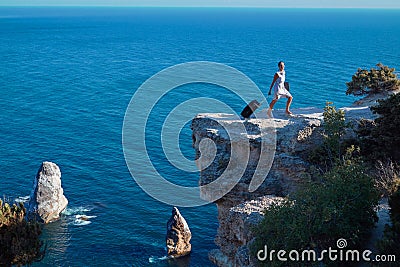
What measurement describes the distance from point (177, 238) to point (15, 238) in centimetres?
1657

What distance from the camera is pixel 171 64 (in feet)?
360

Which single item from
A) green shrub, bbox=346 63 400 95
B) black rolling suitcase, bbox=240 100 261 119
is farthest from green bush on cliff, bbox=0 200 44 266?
green shrub, bbox=346 63 400 95

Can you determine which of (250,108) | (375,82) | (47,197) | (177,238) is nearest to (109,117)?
(47,197)

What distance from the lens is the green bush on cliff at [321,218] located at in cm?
1642

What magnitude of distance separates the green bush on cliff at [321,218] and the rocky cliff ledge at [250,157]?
5144 millimetres

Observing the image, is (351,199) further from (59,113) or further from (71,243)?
(59,113)

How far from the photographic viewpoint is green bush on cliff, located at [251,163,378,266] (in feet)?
53.9

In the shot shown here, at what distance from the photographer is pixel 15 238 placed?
84.5 feet

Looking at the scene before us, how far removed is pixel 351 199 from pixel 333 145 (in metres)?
6.05

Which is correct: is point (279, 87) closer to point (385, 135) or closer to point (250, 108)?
point (250, 108)

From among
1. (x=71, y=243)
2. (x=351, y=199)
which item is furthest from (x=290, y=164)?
(x=71, y=243)

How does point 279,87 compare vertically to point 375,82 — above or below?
below

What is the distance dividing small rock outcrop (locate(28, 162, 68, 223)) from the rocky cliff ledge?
24931 mm

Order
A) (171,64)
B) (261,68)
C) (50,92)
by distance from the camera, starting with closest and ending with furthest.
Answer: (50,92) < (261,68) < (171,64)
